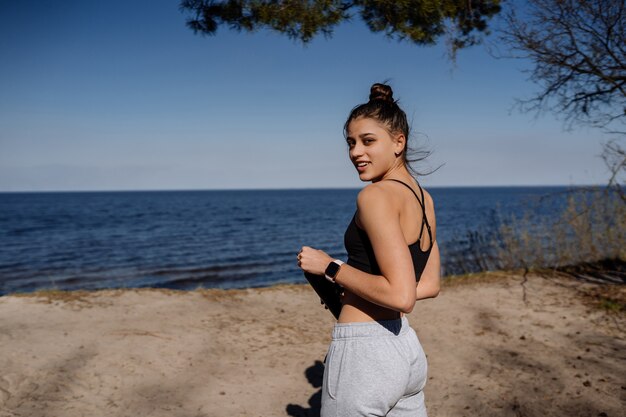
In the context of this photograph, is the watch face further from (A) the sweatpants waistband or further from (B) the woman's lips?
(B) the woman's lips

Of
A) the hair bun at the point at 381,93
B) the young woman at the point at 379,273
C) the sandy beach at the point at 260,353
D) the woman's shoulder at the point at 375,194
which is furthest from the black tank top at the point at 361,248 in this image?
the sandy beach at the point at 260,353

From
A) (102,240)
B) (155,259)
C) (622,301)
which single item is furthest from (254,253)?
(622,301)

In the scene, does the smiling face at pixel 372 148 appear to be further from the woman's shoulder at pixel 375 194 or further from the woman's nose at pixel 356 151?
the woman's shoulder at pixel 375 194

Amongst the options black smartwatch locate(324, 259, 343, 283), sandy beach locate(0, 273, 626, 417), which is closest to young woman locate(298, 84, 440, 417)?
black smartwatch locate(324, 259, 343, 283)

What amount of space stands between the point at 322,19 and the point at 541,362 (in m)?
4.92

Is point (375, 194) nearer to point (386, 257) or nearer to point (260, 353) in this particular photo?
point (386, 257)

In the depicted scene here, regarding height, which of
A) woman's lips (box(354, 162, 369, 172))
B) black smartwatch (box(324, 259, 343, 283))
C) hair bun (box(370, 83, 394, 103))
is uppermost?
hair bun (box(370, 83, 394, 103))

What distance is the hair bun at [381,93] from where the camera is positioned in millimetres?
1985

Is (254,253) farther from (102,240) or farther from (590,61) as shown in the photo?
(590,61)

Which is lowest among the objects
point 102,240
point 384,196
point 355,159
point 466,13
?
point 102,240

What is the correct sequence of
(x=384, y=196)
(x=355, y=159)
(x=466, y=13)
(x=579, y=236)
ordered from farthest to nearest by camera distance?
(x=579, y=236) → (x=466, y=13) → (x=355, y=159) → (x=384, y=196)

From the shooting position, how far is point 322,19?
5199mm

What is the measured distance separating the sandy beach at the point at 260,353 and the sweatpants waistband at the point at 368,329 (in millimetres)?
2983

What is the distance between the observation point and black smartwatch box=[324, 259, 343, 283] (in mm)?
1747
